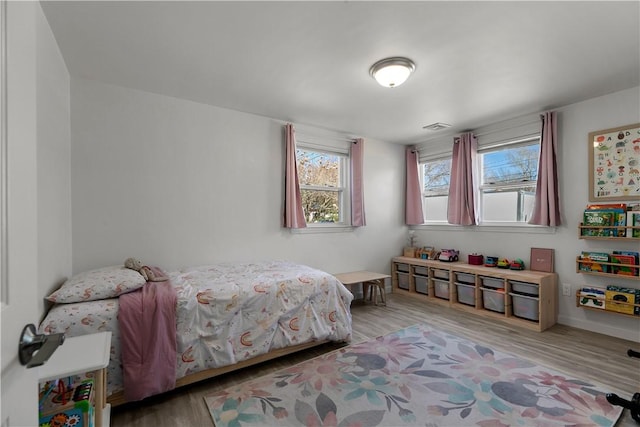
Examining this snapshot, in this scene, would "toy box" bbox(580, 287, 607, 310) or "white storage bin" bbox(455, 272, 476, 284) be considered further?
"white storage bin" bbox(455, 272, 476, 284)

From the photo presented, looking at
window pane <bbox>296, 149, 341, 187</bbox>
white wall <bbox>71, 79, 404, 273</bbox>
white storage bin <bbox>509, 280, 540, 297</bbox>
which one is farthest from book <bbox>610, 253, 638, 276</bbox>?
window pane <bbox>296, 149, 341, 187</bbox>

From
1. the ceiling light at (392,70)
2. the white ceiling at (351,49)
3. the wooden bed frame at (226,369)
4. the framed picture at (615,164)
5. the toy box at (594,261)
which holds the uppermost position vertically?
the white ceiling at (351,49)

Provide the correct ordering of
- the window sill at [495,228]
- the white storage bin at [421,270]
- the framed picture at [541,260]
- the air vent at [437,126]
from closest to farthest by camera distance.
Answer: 1. the framed picture at [541,260]
2. the window sill at [495,228]
3. the air vent at [437,126]
4. the white storage bin at [421,270]

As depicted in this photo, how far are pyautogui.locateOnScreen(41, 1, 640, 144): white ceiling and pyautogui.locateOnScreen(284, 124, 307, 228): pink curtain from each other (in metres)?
0.49

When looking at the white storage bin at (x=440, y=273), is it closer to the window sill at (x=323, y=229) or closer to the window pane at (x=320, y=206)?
the window sill at (x=323, y=229)

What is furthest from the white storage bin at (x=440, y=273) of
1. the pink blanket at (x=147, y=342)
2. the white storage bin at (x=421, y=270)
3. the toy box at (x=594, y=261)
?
the pink blanket at (x=147, y=342)

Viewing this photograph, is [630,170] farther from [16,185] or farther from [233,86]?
[16,185]

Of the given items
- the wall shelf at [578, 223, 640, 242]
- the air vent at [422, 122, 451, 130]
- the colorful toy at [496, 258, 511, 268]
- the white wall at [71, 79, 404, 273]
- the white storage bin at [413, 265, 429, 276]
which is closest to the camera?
the white wall at [71, 79, 404, 273]

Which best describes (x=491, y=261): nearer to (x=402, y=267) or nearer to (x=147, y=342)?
(x=402, y=267)

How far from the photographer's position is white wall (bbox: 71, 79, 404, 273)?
2.60 metres

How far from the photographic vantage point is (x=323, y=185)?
4219mm

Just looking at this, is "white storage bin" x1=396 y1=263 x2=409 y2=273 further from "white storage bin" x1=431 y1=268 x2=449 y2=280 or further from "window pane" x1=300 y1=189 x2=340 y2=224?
"window pane" x1=300 y1=189 x2=340 y2=224

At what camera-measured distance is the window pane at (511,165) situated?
11.9ft

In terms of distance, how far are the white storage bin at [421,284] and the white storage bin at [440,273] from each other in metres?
0.19
